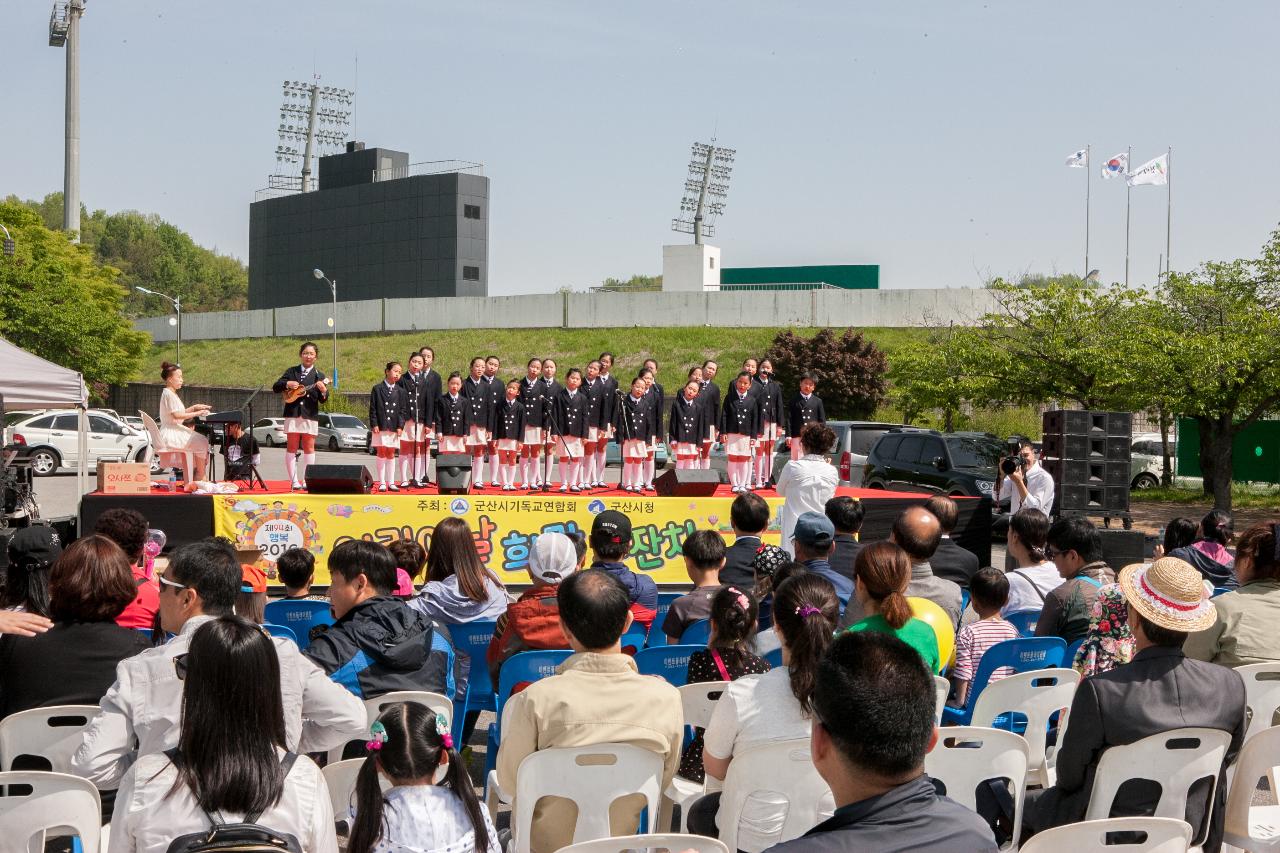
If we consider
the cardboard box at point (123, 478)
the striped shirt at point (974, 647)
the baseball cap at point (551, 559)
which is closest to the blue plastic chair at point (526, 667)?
the baseball cap at point (551, 559)

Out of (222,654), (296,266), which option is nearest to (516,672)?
(222,654)

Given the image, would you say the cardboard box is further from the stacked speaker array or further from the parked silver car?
the parked silver car

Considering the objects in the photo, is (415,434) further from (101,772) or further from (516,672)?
(101,772)

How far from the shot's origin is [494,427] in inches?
575

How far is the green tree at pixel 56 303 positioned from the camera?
3259 centimetres

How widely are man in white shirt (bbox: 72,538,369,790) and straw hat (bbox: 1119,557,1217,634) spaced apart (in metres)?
2.43

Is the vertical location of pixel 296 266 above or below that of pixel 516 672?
above

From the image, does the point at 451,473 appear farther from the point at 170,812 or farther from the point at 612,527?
the point at 170,812

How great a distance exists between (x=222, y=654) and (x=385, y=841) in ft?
1.94

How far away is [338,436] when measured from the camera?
3447cm

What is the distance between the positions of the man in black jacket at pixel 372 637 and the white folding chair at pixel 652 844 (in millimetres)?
1766

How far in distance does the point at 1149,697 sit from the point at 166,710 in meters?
2.89

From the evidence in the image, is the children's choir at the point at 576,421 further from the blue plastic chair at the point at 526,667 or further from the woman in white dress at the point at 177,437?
the blue plastic chair at the point at 526,667

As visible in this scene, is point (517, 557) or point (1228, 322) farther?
point (1228, 322)
